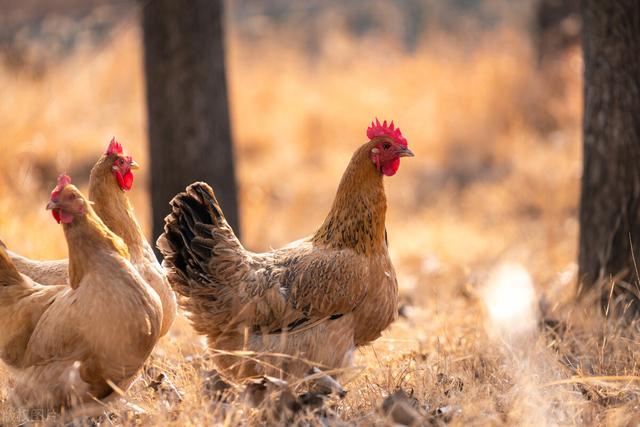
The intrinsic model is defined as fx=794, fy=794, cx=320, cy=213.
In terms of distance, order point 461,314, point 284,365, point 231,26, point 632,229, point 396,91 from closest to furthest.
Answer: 1. point 284,365
2. point 632,229
3. point 461,314
4. point 396,91
5. point 231,26

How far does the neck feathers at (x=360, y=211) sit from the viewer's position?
425cm

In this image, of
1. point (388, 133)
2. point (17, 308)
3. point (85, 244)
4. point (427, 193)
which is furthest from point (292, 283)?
point (427, 193)

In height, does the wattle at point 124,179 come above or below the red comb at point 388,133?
below

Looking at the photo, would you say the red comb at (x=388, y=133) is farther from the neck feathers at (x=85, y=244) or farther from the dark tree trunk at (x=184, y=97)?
the dark tree trunk at (x=184, y=97)

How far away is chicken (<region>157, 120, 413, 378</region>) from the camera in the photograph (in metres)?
4.07

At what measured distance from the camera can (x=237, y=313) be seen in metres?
4.09

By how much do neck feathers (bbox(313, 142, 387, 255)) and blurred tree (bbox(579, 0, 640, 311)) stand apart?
161 cm

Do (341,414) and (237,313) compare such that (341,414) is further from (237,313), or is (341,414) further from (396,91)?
(396,91)

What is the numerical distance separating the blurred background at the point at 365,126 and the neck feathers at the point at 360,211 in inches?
69.9

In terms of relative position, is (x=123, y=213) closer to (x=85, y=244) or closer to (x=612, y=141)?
(x=85, y=244)

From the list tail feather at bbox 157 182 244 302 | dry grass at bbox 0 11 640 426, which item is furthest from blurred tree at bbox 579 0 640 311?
tail feather at bbox 157 182 244 302

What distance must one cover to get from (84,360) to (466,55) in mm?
11609

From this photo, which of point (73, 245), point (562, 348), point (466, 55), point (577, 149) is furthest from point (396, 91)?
point (73, 245)

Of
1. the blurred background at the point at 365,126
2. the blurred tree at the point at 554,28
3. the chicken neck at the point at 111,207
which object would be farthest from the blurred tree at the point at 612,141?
the blurred tree at the point at 554,28
